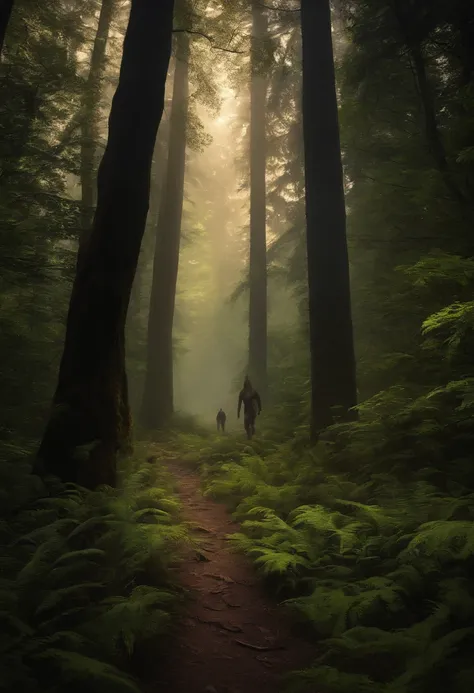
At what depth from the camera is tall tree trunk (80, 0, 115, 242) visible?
10.4m

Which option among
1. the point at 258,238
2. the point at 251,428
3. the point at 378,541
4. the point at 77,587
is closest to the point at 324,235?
the point at 251,428

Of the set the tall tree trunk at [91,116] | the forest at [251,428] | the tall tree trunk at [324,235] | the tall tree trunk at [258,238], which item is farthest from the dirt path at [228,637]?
the tall tree trunk at [258,238]

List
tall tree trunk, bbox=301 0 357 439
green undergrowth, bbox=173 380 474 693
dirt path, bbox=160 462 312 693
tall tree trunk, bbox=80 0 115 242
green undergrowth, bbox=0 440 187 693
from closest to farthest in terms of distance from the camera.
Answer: green undergrowth, bbox=0 440 187 693
green undergrowth, bbox=173 380 474 693
dirt path, bbox=160 462 312 693
tall tree trunk, bbox=301 0 357 439
tall tree trunk, bbox=80 0 115 242

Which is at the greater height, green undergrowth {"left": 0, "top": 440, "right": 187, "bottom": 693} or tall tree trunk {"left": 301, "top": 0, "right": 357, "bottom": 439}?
tall tree trunk {"left": 301, "top": 0, "right": 357, "bottom": 439}

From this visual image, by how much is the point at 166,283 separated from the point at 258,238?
5.77m

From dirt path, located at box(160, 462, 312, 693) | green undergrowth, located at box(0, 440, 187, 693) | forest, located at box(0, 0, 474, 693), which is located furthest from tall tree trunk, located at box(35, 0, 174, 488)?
dirt path, located at box(160, 462, 312, 693)

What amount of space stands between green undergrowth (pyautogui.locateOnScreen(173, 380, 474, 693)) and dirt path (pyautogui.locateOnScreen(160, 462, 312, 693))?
0.20 m

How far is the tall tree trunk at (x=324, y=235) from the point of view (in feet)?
27.3

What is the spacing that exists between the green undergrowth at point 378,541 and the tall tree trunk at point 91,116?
6382 millimetres

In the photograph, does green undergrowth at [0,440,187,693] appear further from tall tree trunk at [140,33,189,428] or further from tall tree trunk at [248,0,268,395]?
tall tree trunk at [248,0,268,395]

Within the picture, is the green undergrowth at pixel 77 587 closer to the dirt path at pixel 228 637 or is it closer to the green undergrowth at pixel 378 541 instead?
the dirt path at pixel 228 637

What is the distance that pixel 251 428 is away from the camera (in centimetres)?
1248

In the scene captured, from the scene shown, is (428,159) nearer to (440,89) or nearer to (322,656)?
(440,89)

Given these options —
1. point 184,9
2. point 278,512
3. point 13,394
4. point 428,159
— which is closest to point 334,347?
point 278,512
